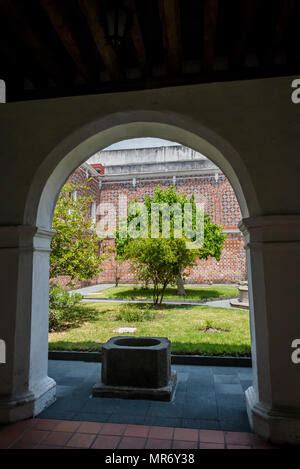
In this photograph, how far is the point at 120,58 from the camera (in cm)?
321

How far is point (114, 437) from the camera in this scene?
9.64ft

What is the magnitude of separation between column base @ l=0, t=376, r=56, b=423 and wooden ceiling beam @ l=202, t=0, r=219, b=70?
158 inches

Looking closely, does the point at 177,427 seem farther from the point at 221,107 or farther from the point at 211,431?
the point at 221,107

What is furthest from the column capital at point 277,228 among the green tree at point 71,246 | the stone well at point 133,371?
the green tree at point 71,246

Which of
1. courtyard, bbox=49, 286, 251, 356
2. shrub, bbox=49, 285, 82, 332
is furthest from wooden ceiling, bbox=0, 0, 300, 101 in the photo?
shrub, bbox=49, 285, 82, 332

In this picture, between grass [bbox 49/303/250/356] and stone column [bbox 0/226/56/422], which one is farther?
grass [bbox 49/303/250/356]

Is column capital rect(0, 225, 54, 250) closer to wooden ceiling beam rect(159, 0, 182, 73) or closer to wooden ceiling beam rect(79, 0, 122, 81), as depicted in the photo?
wooden ceiling beam rect(79, 0, 122, 81)

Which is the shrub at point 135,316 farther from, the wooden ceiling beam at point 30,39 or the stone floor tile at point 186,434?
the wooden ceiling beam at point 30,39

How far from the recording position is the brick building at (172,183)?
19.2m

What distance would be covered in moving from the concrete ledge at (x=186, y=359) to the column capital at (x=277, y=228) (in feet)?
9.91

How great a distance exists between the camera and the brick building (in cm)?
1923

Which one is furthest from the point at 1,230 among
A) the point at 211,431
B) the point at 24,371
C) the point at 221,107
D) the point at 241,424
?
the point at 241,424

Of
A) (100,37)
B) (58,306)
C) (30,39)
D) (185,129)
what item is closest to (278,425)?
(185,129)

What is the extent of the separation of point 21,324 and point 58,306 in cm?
564
